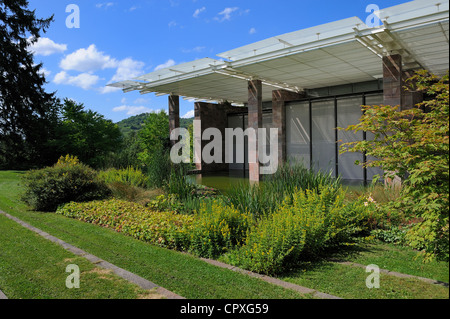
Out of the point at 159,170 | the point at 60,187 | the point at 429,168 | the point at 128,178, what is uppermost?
the point at 429,168

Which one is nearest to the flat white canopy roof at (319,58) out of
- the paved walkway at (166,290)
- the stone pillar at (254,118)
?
the stone pillar at (254,118)

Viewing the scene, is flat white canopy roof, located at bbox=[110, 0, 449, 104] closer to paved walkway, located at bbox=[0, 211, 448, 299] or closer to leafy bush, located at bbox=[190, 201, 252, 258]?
paved walkway, located at bbox=[0, 211, 448, 299]

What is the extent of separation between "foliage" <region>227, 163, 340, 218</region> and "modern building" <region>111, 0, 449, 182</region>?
64 centimetres

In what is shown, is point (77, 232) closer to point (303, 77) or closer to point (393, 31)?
point (393, 31)

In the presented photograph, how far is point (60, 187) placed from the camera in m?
8.60

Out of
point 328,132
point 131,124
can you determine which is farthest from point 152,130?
point 131,124

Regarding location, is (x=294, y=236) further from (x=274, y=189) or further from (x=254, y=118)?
(x=254, y=118)

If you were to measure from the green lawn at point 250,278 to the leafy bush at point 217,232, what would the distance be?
10.8 inches

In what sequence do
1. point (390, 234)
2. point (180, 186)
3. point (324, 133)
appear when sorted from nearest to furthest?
1. point (390, 234)
2. point (180, 186)
3. point (324, 133)

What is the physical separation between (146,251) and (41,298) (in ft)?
5.55

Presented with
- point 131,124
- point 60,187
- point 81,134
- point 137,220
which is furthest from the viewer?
point 131,124

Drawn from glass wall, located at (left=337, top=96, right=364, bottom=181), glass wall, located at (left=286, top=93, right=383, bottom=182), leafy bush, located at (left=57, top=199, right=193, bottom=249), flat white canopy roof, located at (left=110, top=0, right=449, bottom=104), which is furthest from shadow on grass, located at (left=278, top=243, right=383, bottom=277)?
glass wall, located at (left=337, top=96, right=364, bottom=181)

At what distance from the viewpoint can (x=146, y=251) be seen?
4.86 meters

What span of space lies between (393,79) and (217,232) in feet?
25.8
